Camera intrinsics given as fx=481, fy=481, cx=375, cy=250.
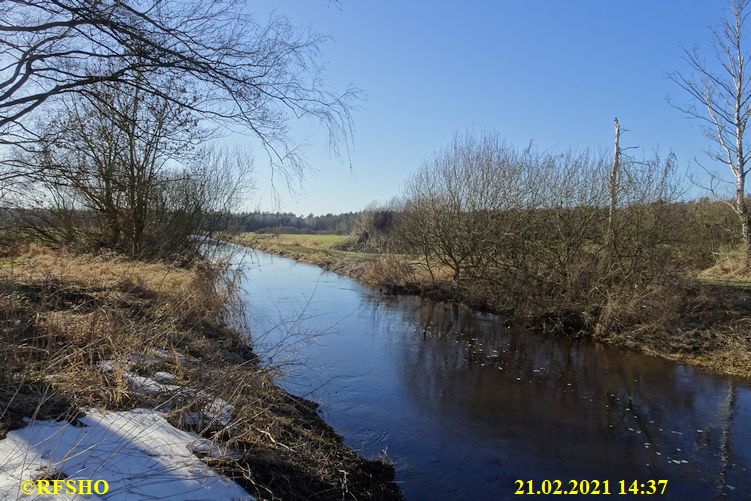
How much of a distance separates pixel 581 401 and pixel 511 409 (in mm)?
1453

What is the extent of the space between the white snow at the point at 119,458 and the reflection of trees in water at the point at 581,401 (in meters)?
4.36

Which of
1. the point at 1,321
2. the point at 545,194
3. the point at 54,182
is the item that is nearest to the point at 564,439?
the point at 1,321

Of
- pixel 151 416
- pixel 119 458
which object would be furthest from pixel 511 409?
pixel 119 458

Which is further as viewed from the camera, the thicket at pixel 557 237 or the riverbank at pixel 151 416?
the thicket at pixel 557 237

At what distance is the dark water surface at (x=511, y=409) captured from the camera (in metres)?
5.69

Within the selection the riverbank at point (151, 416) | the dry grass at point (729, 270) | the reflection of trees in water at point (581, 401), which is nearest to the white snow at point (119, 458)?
the riverbank at point (151, 416)

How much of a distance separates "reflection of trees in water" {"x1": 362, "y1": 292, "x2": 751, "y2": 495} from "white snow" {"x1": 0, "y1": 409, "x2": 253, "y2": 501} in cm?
436

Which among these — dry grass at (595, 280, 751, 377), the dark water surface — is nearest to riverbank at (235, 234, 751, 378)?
dry grass at (595, 280, 751, 377)

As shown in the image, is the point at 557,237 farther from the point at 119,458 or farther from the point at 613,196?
the point at 119,458

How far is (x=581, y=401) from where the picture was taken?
8.23 meters

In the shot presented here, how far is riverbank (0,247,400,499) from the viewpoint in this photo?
10.4 feet

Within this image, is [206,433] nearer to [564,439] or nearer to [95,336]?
[95,336]

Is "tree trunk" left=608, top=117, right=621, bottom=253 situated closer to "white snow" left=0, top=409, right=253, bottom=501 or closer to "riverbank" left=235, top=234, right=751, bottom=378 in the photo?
"riverbank" left=235, top=234, right=751, bottom=378

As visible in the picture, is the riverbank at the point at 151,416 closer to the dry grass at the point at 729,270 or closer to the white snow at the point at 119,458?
the white snow at the point at 119,458
